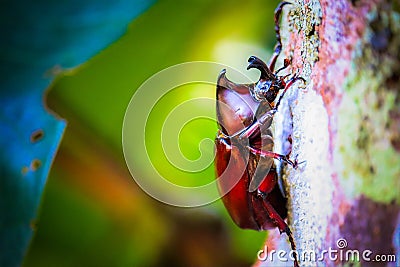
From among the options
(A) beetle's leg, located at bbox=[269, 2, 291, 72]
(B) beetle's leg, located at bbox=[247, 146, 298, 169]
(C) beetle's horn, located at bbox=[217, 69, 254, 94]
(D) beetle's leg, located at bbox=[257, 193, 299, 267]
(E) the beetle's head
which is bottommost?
(D) beetle's leg, located at bbox=[257, 193, 299, 267]

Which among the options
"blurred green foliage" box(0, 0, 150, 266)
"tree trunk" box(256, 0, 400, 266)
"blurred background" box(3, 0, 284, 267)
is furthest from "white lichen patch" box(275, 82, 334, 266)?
"blurred green foliage" box(0, 0, 150, 266)

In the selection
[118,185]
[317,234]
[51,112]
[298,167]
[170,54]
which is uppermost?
[170,54]

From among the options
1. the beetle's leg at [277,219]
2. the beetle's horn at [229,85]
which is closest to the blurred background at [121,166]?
the beetle's horn at [229,85]

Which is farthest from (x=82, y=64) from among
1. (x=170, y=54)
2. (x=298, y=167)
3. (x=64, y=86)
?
(x=298, y=167)

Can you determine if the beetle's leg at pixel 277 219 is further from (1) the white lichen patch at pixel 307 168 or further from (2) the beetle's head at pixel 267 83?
(2) the beetle's head at pixel 267 83

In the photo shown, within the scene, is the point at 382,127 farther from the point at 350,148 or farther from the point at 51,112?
the point at 51,112

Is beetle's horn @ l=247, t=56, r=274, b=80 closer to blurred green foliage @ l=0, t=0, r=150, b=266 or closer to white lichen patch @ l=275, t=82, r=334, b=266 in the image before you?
white lichen patch @ l=275, t=82, r=334, b=266
